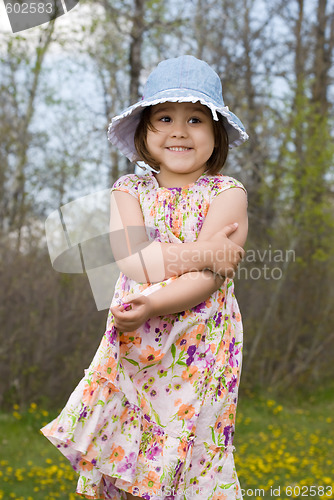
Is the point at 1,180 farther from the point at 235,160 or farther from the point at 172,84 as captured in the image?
the point at 172,84

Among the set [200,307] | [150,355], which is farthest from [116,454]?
[200,307]

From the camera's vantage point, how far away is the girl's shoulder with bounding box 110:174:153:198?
7.39ft

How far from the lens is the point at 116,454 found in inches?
79.3

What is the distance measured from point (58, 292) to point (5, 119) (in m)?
A: 3.82

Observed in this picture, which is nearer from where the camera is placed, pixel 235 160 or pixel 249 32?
pixel 235 160

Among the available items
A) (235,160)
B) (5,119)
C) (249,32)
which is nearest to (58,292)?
(235,160)

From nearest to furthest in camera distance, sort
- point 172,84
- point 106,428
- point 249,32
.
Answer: point 106,428, point 172,84, point 249,32

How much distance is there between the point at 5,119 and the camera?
29.9 ft

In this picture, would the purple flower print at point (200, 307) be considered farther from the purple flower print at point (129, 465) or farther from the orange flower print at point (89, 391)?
the purple flower print at point (129, 465)

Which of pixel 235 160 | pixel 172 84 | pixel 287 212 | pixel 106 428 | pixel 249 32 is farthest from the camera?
pixel 249 32

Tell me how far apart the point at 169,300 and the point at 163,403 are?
375 mm

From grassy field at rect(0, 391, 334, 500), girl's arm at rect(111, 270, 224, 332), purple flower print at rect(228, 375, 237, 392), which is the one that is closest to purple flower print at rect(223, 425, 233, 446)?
purple flower print at rect(228, 375, 237, 392)

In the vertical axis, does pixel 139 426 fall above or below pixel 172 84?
below

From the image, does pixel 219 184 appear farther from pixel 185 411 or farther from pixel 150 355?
pixel 185 411
